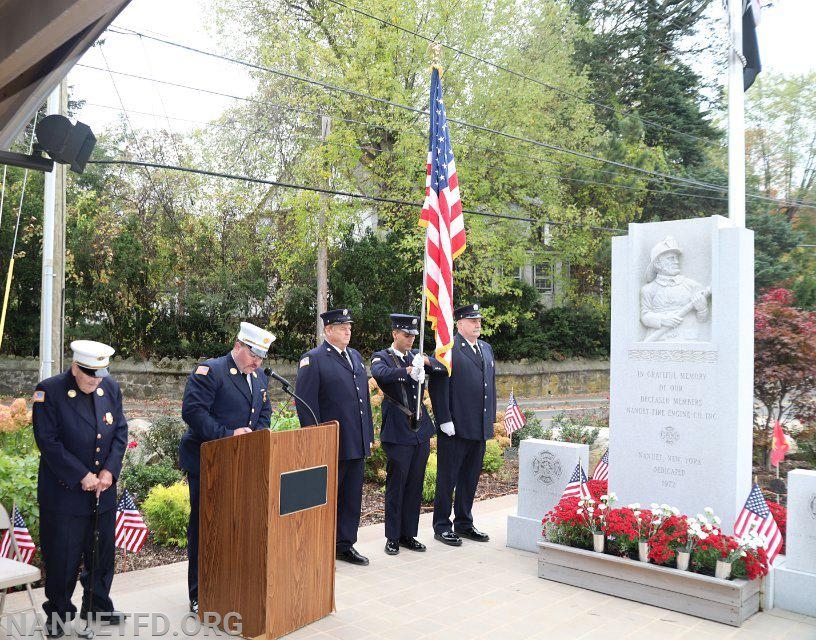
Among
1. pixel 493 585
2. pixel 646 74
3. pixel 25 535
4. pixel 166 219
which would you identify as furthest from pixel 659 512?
pixel 646 74

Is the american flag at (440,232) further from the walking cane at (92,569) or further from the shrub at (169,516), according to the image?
the walking cane at (92,569)

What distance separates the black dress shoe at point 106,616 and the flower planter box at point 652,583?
9.73 ft

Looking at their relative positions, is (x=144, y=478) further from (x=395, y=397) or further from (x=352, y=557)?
(x=395, y=397)

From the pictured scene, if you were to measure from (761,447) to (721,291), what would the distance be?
4239mm

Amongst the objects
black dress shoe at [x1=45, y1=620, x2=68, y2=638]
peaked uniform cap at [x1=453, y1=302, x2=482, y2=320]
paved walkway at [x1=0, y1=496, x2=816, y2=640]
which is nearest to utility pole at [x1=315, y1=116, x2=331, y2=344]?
peaked uniform cap at [x1=453, y1=302, x2=482, y2=320]

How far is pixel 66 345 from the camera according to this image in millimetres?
16797

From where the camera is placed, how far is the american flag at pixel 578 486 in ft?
18.4

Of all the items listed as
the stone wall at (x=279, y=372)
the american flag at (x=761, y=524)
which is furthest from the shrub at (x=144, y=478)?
the stone wall at (x=279, y=372)

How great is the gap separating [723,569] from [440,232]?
3240mm

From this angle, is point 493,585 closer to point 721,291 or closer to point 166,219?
point 721,291

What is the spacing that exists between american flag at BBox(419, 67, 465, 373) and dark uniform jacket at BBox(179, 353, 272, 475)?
5.61 feet

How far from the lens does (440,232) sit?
598 centimetres

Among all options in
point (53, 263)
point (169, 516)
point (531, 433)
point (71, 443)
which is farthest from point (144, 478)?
point (531, 433)

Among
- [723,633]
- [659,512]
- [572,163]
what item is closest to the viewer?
[723,633]
